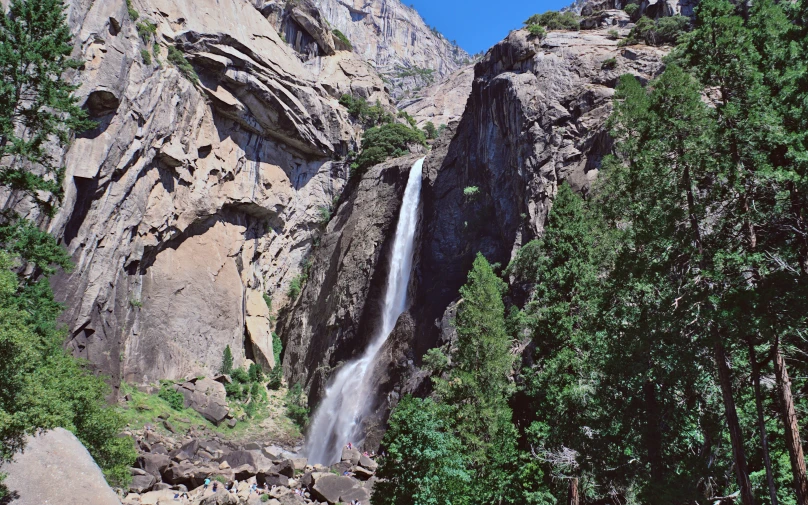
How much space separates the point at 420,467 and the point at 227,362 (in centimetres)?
3116

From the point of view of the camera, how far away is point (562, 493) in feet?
57.0

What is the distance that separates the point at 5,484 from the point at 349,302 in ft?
101

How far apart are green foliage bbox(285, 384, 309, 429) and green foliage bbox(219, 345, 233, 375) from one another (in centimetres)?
522

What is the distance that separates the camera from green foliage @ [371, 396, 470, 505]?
1353 centimetres

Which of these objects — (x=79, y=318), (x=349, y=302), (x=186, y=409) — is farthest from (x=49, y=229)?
(x=349, y=302)

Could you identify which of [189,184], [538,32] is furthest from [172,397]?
[538,32]

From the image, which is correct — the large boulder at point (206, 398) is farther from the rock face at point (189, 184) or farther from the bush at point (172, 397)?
the rock face at point (189, 184)

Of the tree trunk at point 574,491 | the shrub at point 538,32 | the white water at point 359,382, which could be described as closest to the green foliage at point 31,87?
the tree trunk at point 574,491

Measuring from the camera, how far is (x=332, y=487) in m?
25.9

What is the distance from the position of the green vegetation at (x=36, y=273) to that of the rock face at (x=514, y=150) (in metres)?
19.6

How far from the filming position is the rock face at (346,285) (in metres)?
42.0

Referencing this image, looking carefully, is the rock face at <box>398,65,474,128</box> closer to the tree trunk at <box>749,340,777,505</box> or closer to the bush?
the bush

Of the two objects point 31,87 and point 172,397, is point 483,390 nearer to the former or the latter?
point 31,87

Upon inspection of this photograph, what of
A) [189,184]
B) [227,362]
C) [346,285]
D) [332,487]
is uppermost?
[189,184]
